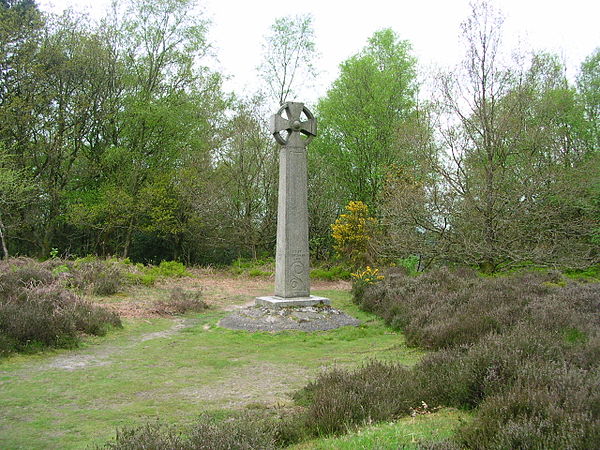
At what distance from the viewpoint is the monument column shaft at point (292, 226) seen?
10.5m

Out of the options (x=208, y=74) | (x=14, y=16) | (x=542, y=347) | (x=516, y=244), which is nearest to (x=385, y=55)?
(x=208, y=74)

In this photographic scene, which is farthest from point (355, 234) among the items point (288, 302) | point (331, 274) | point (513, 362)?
point (513, 362)

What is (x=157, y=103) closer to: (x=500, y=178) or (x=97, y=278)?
(x=97, y=278)

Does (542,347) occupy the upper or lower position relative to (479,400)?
upper

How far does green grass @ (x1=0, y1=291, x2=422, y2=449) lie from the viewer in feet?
15.6

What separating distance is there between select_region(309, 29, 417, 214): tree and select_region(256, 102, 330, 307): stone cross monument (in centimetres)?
1401

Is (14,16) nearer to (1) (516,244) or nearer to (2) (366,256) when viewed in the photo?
(2) (366,256)

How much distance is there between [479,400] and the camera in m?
4.36

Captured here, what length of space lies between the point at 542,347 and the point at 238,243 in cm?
2110

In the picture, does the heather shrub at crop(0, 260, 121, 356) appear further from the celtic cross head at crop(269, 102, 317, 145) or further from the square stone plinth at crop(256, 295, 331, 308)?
the celtic cross head at crop(269, 102, 317, 145)

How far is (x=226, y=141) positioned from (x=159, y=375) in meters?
20.5

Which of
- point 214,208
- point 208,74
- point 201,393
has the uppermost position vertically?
point 208,74

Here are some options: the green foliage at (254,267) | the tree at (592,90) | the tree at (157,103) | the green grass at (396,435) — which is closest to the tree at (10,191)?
the tree at (157,103)

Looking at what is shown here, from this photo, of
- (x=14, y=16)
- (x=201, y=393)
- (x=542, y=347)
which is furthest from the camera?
(x=14, y=16)
